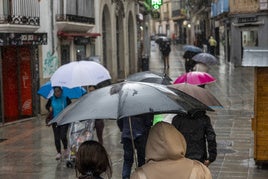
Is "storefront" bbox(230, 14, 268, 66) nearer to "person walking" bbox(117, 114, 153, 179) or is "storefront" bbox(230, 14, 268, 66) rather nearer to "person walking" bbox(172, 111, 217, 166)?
"person walking" bbox(117, 114, 153, 179)

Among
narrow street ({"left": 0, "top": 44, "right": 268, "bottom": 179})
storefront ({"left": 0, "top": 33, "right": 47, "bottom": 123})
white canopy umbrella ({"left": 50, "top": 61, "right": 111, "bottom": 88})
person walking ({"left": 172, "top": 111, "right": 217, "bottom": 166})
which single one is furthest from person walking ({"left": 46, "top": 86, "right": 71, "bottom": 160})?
storefront ({"left": 0, "top": 33, "right": 47, "bottom": 123})

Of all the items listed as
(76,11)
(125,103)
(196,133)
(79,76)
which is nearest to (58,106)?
(79,76)

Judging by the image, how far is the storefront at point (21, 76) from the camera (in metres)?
15.5

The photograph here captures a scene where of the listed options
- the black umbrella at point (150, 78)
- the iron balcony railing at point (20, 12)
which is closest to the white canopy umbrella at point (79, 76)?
the black umbrella at point (150, 78)

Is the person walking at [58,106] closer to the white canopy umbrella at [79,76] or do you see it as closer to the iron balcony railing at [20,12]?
the white canopy umbrella at [79,76]

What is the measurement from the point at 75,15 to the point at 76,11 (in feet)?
1.47

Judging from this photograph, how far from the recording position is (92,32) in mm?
21984

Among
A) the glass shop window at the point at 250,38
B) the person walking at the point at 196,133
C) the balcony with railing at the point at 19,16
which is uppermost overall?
the balcony with railing at the point at 19,16

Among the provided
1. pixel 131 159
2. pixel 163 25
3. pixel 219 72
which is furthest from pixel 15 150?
pixel 163 25

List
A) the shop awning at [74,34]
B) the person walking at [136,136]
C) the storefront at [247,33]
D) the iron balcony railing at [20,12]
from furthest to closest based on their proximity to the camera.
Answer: the storefront at [247,33] → the shop awning at [74,34] → the iron balcony railing at [20,12] → the person walking at [136,136]

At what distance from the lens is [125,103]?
462 cm

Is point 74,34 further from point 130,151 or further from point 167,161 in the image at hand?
point 167,161

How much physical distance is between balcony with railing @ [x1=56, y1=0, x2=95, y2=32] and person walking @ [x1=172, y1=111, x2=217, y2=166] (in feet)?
39.1

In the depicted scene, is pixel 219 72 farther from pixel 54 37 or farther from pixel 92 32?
pixel 54 37
